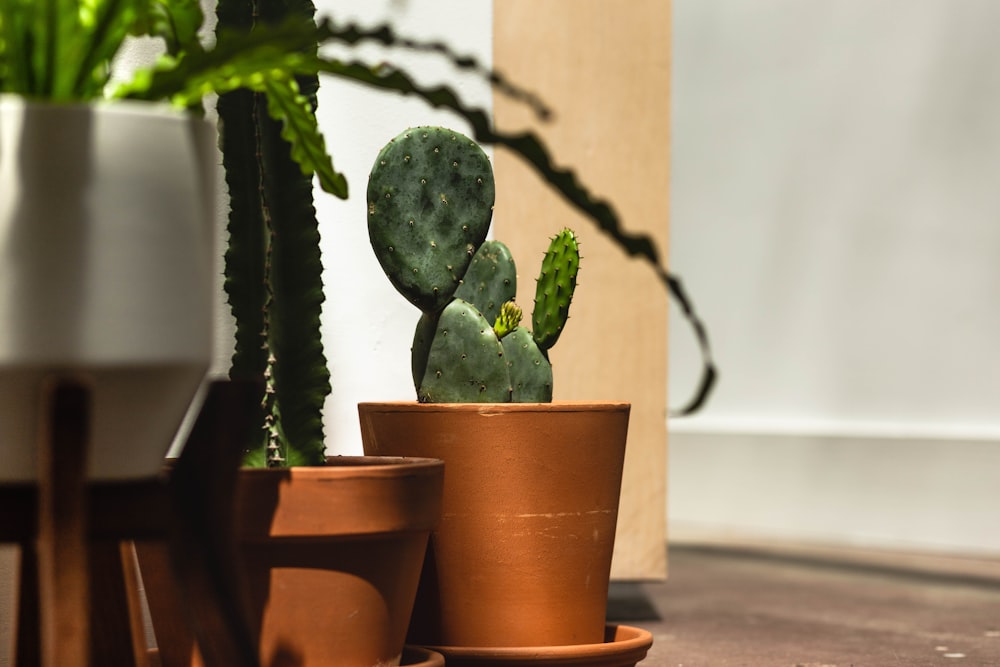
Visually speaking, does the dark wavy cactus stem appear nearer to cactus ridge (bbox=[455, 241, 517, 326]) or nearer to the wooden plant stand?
the wooden plant stand

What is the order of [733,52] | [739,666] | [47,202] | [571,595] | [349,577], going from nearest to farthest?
1. [47,202]
2. [349,577]
3. [571,595]
4. [739,666]
5. [733,52]

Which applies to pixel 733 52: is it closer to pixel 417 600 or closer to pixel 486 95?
pixel 486 95

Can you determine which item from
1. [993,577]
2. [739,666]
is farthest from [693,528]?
[739,666]

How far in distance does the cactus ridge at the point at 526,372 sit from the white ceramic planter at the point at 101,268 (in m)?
0.71

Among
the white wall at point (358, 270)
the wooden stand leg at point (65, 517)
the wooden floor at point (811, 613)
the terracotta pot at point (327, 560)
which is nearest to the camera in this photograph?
the wooden stand leg at point (65, 517)

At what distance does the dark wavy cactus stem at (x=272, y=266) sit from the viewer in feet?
3.43

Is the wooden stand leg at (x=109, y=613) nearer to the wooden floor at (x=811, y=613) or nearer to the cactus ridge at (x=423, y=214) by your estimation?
the cactus ridge at (x=423, y=214)

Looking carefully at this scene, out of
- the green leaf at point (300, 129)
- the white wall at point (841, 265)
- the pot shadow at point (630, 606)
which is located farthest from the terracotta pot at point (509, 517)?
the white wall at point (841, 265)

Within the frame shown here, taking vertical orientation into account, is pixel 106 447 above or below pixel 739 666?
above

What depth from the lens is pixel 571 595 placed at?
4.33 feet

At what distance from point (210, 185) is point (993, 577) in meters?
2.59

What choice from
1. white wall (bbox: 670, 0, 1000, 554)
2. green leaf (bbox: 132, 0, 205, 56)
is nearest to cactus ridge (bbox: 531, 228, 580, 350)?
green leaf (bbox: 132, 0, 205, 56)

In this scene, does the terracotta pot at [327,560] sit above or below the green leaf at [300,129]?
below

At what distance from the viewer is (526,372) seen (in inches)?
55.2
